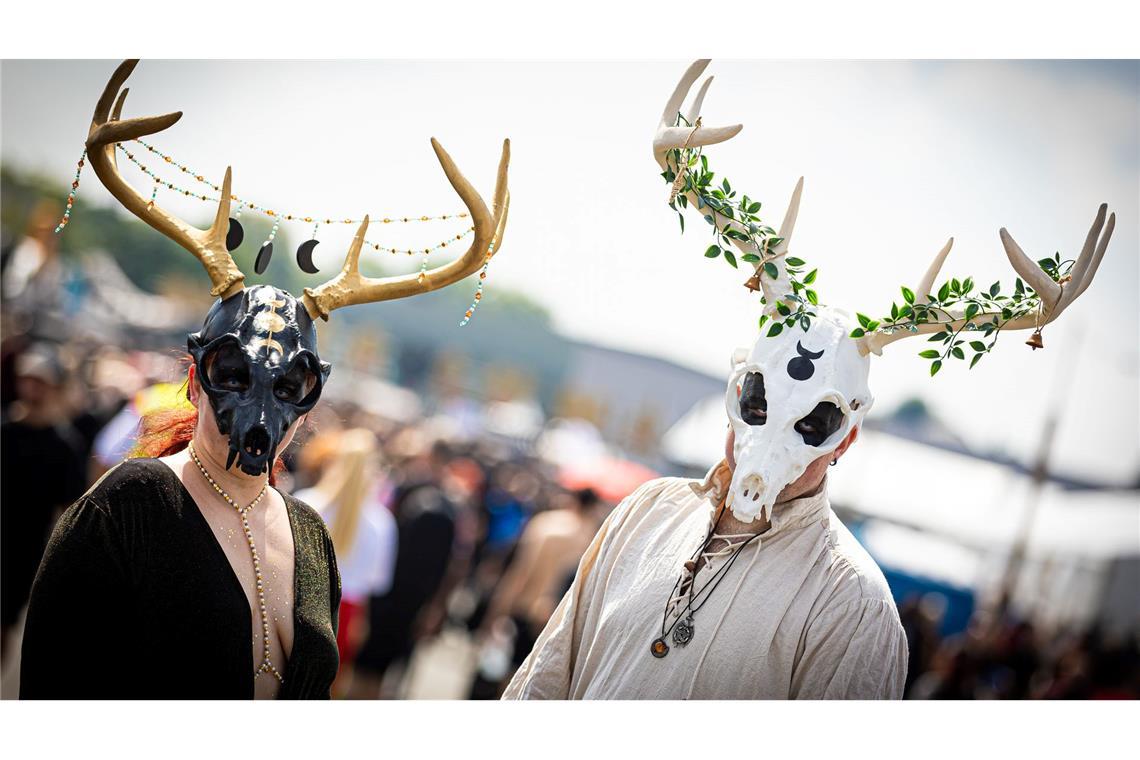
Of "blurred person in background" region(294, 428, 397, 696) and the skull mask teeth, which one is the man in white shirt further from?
"blurred person in background" region(294, 428, 397, 696)

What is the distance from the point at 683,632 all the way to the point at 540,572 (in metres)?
3.65

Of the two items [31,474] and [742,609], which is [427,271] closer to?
[742,609]

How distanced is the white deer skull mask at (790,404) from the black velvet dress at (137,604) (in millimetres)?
1422

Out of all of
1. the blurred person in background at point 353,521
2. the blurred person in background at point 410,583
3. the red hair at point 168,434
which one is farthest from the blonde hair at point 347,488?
the red hair at point 168,434

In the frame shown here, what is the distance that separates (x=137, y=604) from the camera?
2.71 meters

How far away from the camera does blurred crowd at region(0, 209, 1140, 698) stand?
543cm

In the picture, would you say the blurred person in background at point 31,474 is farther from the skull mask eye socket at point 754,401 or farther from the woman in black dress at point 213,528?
the skull mask eye socket at point 754,401

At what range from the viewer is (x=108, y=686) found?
2705 mm

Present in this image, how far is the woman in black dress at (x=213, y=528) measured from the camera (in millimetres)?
2678

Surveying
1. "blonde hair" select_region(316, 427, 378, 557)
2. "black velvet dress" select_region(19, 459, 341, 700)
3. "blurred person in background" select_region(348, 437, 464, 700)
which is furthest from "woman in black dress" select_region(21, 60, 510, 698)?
"blurred person in background" select_region(348, 437, 464, 700)

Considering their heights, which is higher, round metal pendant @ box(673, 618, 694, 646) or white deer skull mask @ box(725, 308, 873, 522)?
white deer skull mask @ box(725, 308, 873, 522)

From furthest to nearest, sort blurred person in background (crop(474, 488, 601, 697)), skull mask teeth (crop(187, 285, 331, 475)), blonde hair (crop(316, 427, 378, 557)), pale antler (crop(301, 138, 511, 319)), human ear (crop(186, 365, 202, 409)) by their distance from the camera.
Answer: blurred person in background (crop(474, 488, 601, 697)) → blonde hair (crop(316, 427, 378, 557)) → pale antler (crop(301, 138, 511, 319)) → human ear (crop(186, 365, 202, 409)) → skull mask teeth (crop(187, 285, 331, 475))

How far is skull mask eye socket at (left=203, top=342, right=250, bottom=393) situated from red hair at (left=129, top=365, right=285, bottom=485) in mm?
291

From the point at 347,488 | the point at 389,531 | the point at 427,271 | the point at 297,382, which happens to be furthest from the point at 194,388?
the point at 389,531
